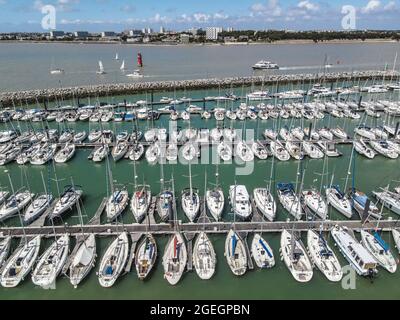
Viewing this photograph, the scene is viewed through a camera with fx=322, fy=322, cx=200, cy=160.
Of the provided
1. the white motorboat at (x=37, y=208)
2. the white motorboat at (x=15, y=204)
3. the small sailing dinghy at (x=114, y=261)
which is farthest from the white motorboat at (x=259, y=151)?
the white motorboat at (x=15, y=204)

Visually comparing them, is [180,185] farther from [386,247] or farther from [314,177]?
[386,247]

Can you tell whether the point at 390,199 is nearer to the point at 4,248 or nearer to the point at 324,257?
the point at 324,257

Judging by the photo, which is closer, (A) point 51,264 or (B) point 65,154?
(A) point 51,264

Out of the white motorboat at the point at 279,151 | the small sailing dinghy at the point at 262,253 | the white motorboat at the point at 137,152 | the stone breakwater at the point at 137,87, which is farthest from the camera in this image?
the stone breakwater at the point at 137,87

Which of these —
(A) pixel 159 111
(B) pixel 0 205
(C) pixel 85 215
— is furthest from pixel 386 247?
(A) pixel 159 111

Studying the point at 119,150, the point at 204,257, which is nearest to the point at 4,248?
the point at 204,257

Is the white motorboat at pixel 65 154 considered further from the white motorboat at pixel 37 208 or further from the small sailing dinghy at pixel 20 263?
the small sailing dinghy at pixel 20 263
